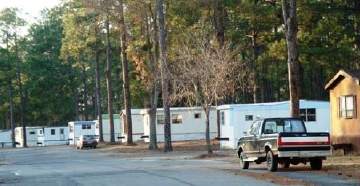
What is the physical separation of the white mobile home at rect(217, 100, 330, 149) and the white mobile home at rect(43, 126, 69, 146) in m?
45.5

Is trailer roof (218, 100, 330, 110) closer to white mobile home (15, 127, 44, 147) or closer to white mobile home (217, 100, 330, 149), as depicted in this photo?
white mobile home (217, 100, 330, 149)

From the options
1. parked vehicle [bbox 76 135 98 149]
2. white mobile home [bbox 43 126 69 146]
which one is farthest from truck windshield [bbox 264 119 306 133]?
white mobile home [bbox 43 126 69 146]

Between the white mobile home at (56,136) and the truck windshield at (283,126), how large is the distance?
61.9m

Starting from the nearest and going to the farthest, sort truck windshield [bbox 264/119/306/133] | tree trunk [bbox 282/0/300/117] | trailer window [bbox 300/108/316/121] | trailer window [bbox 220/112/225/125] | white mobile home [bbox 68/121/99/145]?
truck windshield [bbox 264/119/306/133] → tree trunk [bbox 282/0/300/117] → trailer window [bbox 300/108/316/121] → trailer window [bbox 220/112/225/125] → white mobile home [bbox 68/121/99/145]

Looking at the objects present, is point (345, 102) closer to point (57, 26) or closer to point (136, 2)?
point (136, 2)

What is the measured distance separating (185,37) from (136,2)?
4.46 meters

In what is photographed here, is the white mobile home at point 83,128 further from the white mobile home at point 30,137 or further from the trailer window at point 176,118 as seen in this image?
the trailer window at point 176,118

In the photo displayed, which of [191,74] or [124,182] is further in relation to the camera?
[191,74]

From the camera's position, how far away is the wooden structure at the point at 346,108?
2670 centimetres

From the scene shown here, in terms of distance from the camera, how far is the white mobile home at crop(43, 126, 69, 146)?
79875mm

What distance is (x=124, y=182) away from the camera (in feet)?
58.9

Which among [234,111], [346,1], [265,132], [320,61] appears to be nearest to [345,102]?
[265,132]

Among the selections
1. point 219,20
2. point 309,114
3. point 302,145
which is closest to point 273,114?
point 309,114

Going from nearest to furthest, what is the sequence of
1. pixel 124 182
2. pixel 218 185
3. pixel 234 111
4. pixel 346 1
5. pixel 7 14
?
pixel 218 185 < pixel 124 182 < pixel 234 111 < pixel 346 1 < pixel 7 14
